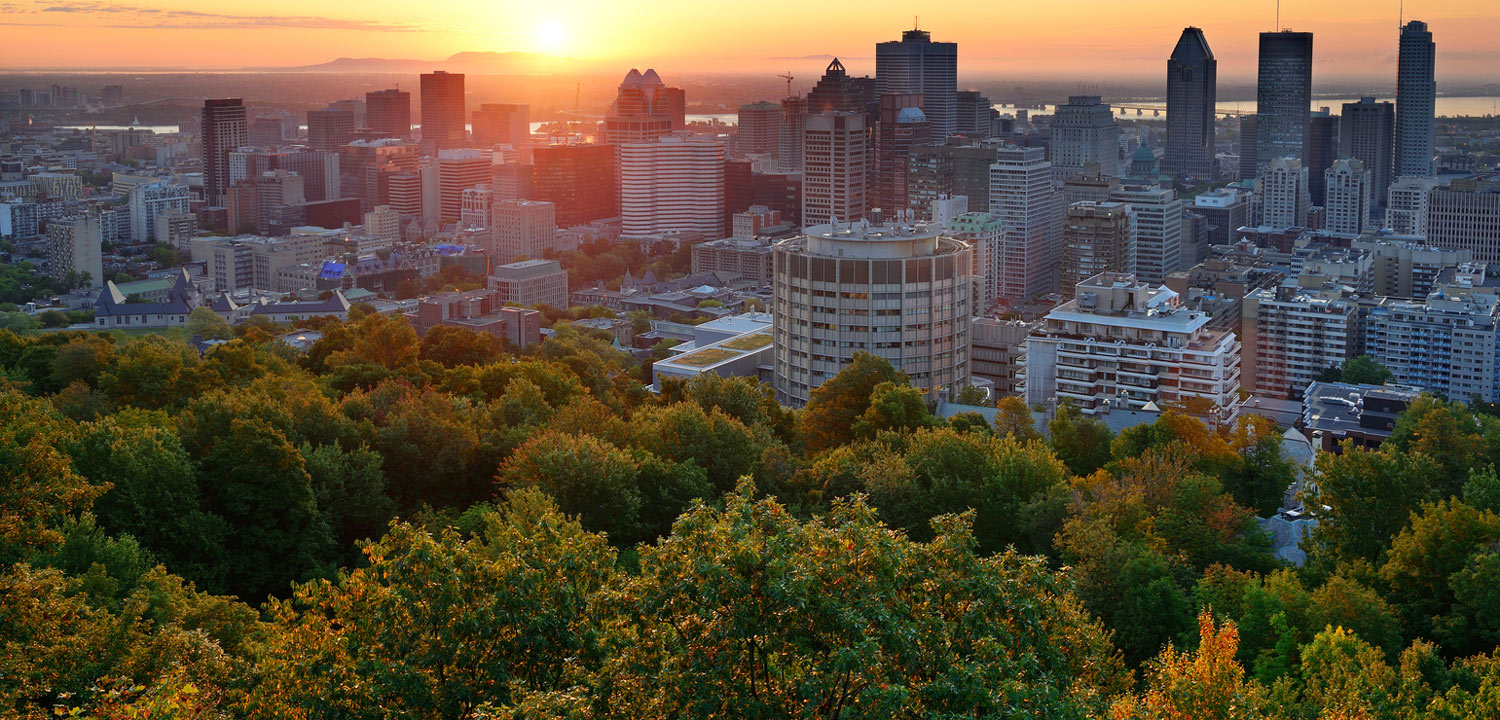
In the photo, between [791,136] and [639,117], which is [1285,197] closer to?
[791,136]

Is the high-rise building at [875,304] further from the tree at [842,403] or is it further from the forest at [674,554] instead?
the tree at [842,403]

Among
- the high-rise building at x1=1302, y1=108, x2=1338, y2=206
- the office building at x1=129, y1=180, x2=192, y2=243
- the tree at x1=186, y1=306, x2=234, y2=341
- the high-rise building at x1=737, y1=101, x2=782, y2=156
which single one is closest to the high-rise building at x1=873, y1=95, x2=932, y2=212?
the high-rise building at x1=737, y1=101, x2=782, y2=156

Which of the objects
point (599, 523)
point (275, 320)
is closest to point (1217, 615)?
point (599, 523)

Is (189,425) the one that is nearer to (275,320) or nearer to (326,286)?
(275,320)

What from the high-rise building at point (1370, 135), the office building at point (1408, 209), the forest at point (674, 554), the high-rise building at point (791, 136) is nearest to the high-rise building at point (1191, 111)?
the high-rise building at point (1370, 135)

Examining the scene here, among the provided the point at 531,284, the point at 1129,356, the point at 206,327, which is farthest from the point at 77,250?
the point at 1129,356
